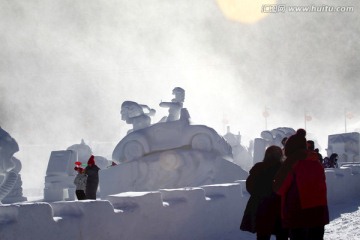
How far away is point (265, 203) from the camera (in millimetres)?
5199

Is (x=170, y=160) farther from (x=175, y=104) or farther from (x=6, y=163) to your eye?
(x=6, y=163)

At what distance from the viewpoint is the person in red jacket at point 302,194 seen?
4891 mm

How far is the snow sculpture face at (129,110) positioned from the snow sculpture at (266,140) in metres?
7.27

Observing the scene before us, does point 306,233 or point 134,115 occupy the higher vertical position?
point 134,115

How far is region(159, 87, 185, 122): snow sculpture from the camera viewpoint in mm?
14133

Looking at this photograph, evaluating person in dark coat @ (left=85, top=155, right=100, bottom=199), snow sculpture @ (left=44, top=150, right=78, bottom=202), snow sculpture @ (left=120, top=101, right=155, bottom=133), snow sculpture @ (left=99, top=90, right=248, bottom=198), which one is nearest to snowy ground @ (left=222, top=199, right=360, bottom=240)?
snow sculpture @ (left=99, top=90, right=248, bottom=198)

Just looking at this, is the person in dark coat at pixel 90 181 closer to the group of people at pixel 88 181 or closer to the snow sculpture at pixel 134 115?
the group of people at pixel 88 181

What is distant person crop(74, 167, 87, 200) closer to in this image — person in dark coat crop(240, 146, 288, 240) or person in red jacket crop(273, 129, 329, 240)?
person in dark coat crop(240, 146, 288, 240)

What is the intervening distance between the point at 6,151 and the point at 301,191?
837 centimetres

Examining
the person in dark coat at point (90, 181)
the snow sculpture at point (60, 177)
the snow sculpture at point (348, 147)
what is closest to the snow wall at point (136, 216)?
the person in dark coat at point (90, 181)

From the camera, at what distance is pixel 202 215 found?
7.38 meters

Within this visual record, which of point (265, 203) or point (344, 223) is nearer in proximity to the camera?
point (265, 203)

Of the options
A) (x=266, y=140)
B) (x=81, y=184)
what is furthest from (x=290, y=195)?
(x=266, y=140)

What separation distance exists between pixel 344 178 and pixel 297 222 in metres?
9.16
